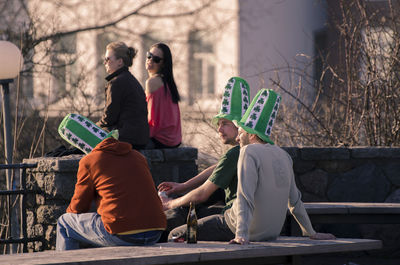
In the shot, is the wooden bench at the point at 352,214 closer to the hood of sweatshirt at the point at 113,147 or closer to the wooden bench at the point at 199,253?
the wooden bench at the point at 199,253

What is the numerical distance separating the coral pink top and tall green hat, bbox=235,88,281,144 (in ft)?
9.17

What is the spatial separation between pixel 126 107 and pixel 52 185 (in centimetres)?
95

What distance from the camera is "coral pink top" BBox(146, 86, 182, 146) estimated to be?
864 centimetres

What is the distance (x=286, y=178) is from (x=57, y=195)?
2.48m

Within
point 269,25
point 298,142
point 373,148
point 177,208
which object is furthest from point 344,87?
point 269,25

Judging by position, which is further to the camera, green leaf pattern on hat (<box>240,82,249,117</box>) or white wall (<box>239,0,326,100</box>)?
white wall (<box>239,0,326,100</box>)

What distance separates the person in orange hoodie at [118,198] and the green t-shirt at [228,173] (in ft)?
1.65

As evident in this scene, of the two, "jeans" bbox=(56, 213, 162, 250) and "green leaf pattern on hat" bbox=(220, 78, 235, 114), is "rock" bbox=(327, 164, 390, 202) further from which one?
"jeans" bbox=(56, 213, 162, 250)

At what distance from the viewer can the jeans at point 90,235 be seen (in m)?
5.85

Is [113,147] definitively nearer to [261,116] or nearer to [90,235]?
[90,235]

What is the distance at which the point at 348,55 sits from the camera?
9.84 metres

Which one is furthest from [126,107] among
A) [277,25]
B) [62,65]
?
[277,25]

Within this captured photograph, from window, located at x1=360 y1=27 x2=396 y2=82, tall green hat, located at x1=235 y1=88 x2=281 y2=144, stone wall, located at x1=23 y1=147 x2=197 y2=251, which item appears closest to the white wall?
window, located at x1=360 y1=27 x2=396 y2=82

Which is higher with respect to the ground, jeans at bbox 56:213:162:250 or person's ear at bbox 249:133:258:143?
person's ear at bbox 249:133:258:143
